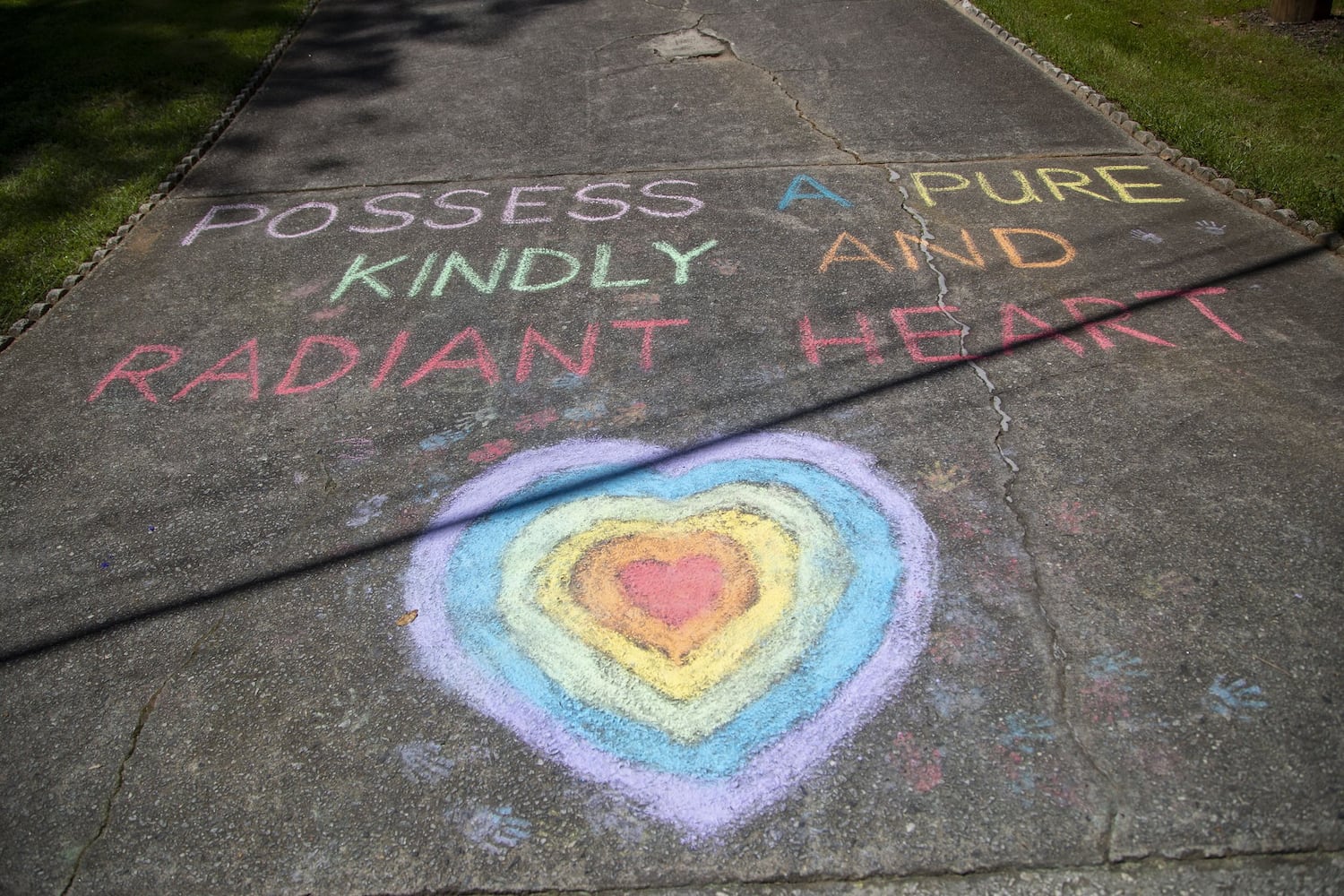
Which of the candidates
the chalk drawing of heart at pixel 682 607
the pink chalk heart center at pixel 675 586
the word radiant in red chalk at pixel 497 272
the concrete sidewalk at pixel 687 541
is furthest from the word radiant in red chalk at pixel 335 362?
the pink chalk heart center at pixel 675 586

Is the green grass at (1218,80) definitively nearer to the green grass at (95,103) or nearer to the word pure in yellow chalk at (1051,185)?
the word pure in yellow chalk at (1051,185)

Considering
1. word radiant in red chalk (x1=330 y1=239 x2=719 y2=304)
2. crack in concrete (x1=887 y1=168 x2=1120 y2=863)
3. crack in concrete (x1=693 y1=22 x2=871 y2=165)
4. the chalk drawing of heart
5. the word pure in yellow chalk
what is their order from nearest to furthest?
crack in concrete (x1=887 y1=168 x2=1120 y2=863), the chalk drawing of heart, word radiant in red chalk (x1=330 y1=239 x2=719 y2=304), the word pure in yellow chalk, crack in concrete (x1=693 y1=22 x2=871 y2=165)

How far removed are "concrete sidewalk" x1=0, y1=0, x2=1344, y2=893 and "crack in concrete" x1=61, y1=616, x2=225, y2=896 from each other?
1 centimetres

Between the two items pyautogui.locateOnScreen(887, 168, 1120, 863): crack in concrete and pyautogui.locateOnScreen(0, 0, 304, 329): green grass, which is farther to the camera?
pyautogui.locateOnScreen(0, 0, 304, 329): green grass

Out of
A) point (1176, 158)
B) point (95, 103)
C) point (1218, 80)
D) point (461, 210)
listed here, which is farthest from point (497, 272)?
point (1218, 80)

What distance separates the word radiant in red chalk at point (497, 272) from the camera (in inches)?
184

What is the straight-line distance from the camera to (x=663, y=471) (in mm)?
3363

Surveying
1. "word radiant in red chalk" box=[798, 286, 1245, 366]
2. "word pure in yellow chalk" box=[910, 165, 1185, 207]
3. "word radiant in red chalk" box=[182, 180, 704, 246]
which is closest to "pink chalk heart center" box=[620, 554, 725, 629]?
"word radiant in red chalk" box=[798, 286, 1245, 366]

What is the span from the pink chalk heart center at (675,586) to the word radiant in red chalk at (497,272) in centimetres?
209

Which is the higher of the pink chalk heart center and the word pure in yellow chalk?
the word pure in yellow chalk

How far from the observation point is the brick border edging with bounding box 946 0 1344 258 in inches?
185

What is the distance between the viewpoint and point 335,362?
412 cm

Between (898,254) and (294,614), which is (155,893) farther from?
(898,254)

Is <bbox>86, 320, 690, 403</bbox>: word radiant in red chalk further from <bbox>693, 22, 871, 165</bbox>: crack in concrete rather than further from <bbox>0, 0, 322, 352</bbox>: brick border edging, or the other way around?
<bbox>693, 22, 871, 165</bbox>: crack in concrete
